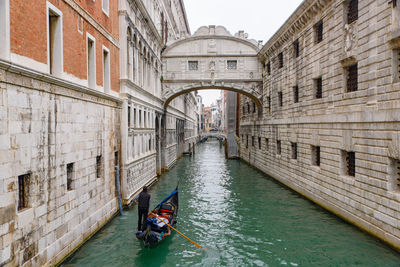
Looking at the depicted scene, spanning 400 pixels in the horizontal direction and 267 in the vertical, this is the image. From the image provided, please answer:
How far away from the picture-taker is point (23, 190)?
234 inches

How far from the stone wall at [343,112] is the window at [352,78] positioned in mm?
35

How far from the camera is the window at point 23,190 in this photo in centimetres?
588

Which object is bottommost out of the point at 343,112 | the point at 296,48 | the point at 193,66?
the point at 343,112

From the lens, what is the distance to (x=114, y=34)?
11.7 metres

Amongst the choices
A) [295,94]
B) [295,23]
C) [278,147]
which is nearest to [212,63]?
[278,147]

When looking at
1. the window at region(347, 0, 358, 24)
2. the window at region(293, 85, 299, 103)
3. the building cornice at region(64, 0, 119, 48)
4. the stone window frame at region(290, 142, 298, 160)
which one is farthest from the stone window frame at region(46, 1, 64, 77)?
the stone window frame at region(290, 142, 298, 160)

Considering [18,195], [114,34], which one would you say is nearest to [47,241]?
[18,195]

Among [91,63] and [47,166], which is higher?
[91,63]

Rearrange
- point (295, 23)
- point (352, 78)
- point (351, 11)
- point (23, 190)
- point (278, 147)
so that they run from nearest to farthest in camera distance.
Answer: point (23, 190) → point (352, 78) → point (351, 11) → point (295, 23) → point (278, 147)

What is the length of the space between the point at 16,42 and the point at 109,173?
6145 millimetres

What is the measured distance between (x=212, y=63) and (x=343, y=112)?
1259 centimetres

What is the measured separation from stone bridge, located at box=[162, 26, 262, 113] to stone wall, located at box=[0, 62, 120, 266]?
1264 cm

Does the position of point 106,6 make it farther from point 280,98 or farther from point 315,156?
point 280,98

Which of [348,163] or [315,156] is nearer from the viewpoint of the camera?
[348,163]
